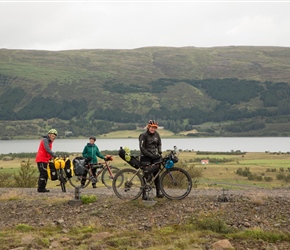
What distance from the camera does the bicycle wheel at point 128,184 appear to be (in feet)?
48.5

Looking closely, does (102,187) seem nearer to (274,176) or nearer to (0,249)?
(0,249)

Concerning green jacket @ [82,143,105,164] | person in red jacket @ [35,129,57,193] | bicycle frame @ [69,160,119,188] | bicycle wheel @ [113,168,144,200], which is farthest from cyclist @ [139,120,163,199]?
green jacket @ [82,143,105,164]

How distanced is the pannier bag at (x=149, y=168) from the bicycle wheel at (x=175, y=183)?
34 cm

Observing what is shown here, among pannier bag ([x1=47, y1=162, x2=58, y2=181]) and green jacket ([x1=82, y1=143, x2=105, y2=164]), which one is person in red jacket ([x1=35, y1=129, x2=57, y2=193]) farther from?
green jacket ([x1=82, y1=143, x2=105, y2=164])

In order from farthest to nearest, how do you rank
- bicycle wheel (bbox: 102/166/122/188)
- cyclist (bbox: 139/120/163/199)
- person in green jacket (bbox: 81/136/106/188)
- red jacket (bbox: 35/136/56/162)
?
person in green jacket (bbox: 81/136/106/188) < bicycle wheel (bbox: 102/166/122/188) < red jacket (bbox: 35/136/56/162) < cyclist (bbox: 139/120/163/199)

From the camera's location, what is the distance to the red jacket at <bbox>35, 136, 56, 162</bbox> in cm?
1741

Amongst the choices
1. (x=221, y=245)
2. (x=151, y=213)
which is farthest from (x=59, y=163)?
(x=221, y=245)

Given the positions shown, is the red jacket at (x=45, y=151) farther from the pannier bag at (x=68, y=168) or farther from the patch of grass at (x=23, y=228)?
the patch of grass at (x=23, y=228)

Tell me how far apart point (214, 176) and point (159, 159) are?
38.7 m

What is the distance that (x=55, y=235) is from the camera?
484 inches

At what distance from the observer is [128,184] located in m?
15.1

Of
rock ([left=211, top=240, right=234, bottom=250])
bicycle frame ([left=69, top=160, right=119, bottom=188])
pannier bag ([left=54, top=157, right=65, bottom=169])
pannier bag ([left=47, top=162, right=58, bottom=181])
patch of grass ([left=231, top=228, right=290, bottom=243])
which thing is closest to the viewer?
rock ([left=211, top=240, right=234, bottom=250])

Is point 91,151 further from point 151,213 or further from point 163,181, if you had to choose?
point 151,213

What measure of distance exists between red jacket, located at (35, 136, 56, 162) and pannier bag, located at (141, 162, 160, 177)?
4746mm
